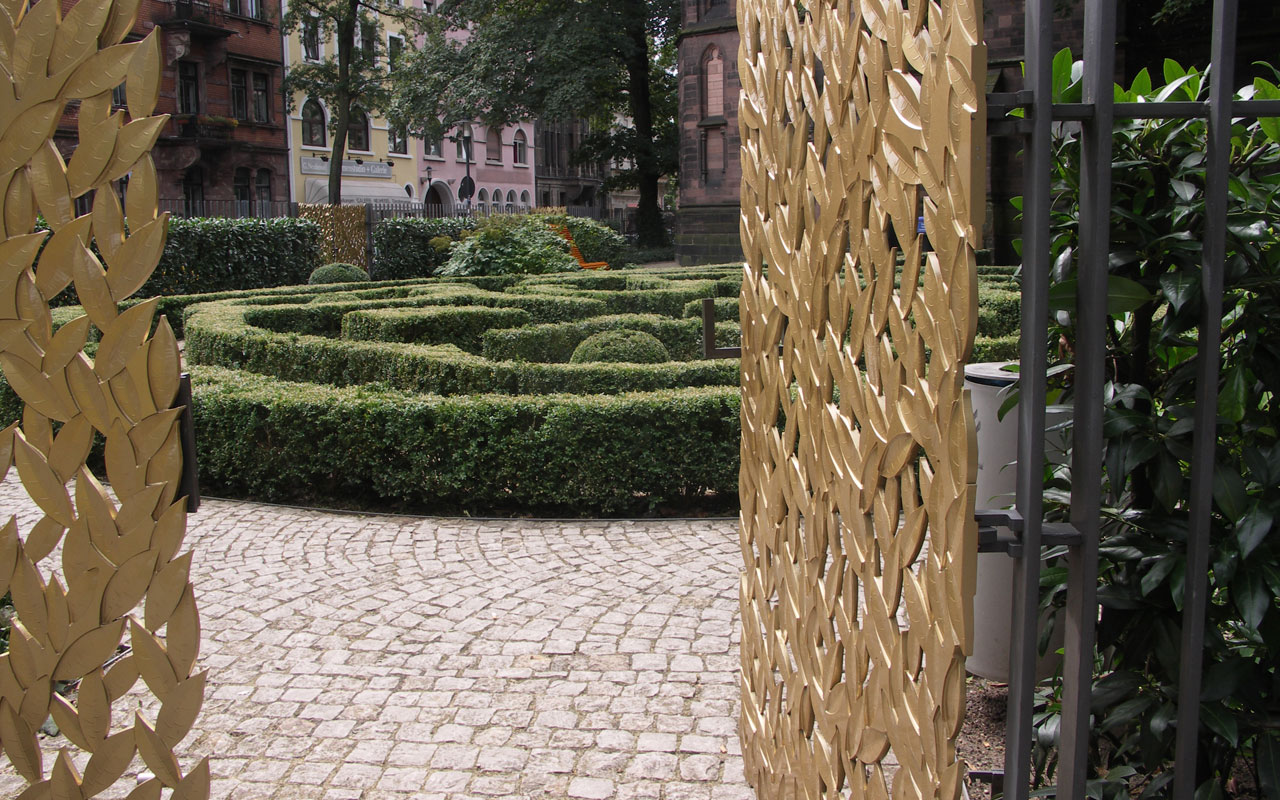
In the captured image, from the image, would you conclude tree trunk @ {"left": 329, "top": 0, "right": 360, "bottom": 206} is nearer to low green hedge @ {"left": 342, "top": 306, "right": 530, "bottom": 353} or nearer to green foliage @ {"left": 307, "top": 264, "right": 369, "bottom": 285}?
green foliage @ {"left": 307, "top": 264, "right": 369, "bottom": 285}

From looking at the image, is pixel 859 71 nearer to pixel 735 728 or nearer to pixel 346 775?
pixel 735 728

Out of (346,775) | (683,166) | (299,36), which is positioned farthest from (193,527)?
(299,36)

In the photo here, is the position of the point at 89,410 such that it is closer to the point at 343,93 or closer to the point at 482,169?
the point at 343,93

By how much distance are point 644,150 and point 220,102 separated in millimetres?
15809

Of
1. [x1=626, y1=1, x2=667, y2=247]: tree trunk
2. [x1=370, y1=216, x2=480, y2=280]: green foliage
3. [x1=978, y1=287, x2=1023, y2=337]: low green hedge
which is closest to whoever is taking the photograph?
[x1=978, y1=287, x2=1023, y2=337]: low green hedge

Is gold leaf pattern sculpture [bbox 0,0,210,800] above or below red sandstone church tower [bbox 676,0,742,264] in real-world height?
below

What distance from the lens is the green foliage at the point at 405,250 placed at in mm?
25719

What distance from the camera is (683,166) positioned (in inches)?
1190

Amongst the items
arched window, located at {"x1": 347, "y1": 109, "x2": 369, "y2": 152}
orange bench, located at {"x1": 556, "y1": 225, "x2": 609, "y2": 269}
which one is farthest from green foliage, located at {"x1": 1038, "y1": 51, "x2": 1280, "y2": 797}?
arched window, located at {"x1": 347, "y1": 109, "x2": 369, "y2": 152}

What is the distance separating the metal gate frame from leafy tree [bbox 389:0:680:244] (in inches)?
1242

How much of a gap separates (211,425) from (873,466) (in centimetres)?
633

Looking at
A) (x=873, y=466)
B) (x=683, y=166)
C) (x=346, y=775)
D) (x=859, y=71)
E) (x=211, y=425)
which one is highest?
(x=683, y=166)

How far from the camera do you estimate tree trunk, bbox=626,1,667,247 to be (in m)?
37.2

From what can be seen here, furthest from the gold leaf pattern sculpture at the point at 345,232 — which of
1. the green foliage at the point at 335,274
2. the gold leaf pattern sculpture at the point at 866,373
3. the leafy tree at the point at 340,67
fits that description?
the gold leaf pattern sculpture at the point at 866,373
